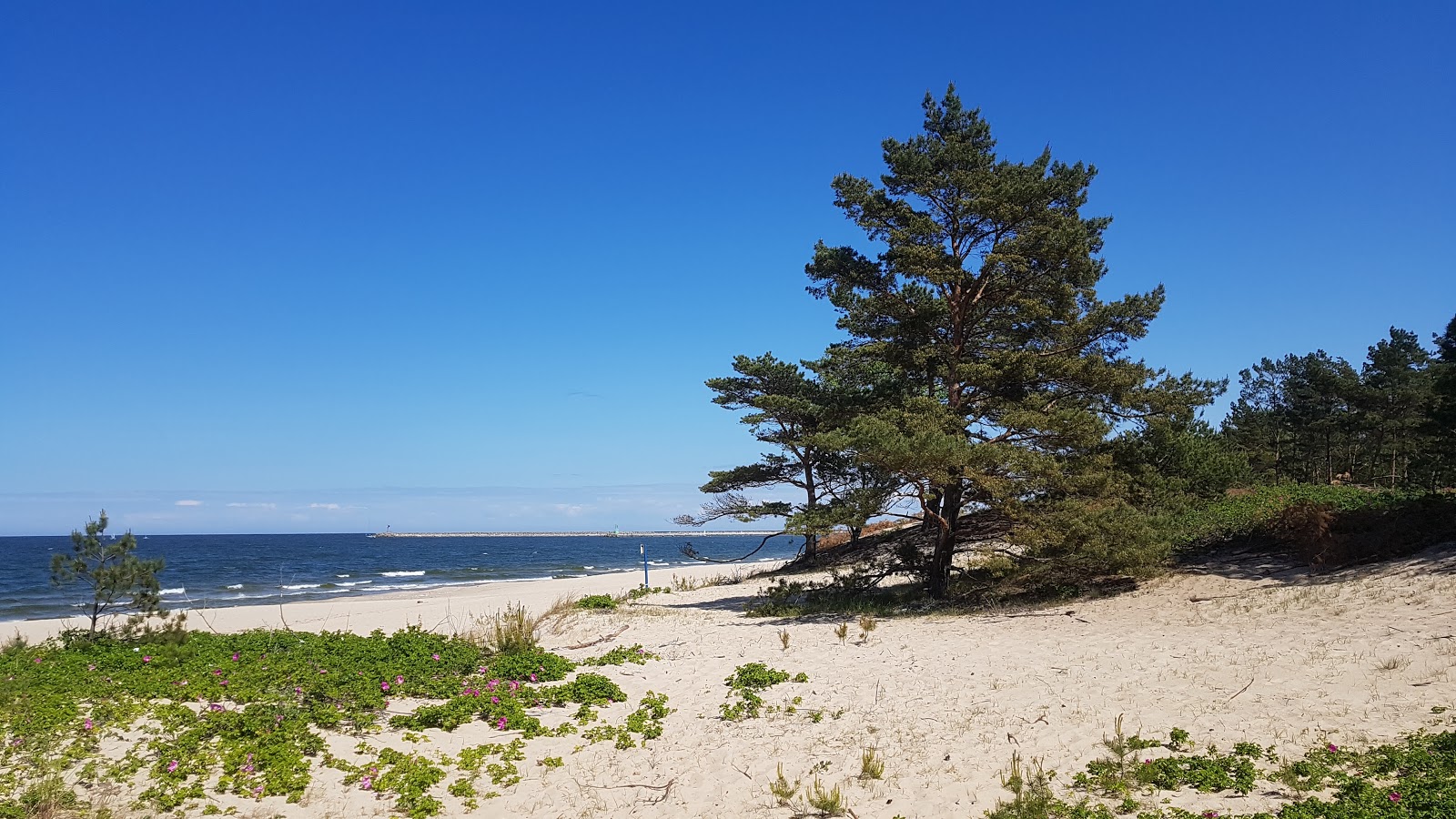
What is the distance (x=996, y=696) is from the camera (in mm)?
8250

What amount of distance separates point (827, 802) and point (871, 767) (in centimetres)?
75

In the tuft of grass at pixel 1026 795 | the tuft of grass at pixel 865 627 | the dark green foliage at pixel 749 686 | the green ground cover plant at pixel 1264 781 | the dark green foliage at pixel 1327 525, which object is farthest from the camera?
the dark green foliage at pixel 1327 525

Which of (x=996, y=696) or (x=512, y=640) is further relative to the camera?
(x=512, y=640)

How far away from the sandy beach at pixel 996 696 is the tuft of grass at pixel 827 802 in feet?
0.47

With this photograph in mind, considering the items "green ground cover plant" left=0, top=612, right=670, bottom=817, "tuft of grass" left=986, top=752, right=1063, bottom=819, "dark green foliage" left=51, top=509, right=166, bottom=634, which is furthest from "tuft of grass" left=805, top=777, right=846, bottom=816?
"dark green foliage" left=51, top=509, right=166, bottom=634

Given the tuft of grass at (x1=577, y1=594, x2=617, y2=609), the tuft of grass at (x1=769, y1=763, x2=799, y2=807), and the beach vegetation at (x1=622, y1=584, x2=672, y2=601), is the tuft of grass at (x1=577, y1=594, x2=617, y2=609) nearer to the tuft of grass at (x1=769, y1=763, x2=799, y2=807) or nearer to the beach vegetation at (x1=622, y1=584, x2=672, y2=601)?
the beach vegetation at (x1=622, y1=584, x2=672, y2=601)

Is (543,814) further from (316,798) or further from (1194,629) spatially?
(1194,629)

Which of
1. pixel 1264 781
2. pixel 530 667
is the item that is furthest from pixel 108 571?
pixel 1264 781

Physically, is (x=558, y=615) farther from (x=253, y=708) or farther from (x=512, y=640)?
(x=253, y=708)

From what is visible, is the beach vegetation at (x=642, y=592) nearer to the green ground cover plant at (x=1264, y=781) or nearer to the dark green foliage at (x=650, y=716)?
the dark green foliage at (x=650, y=716)

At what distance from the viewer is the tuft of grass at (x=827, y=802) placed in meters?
5.69

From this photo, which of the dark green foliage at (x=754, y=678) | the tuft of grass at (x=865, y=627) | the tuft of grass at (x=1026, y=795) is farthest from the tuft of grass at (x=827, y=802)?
the tuft of grass at (x=865, y=627)

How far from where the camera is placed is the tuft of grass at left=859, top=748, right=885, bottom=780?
6.25 meters

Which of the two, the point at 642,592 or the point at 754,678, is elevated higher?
the point at 754,678
